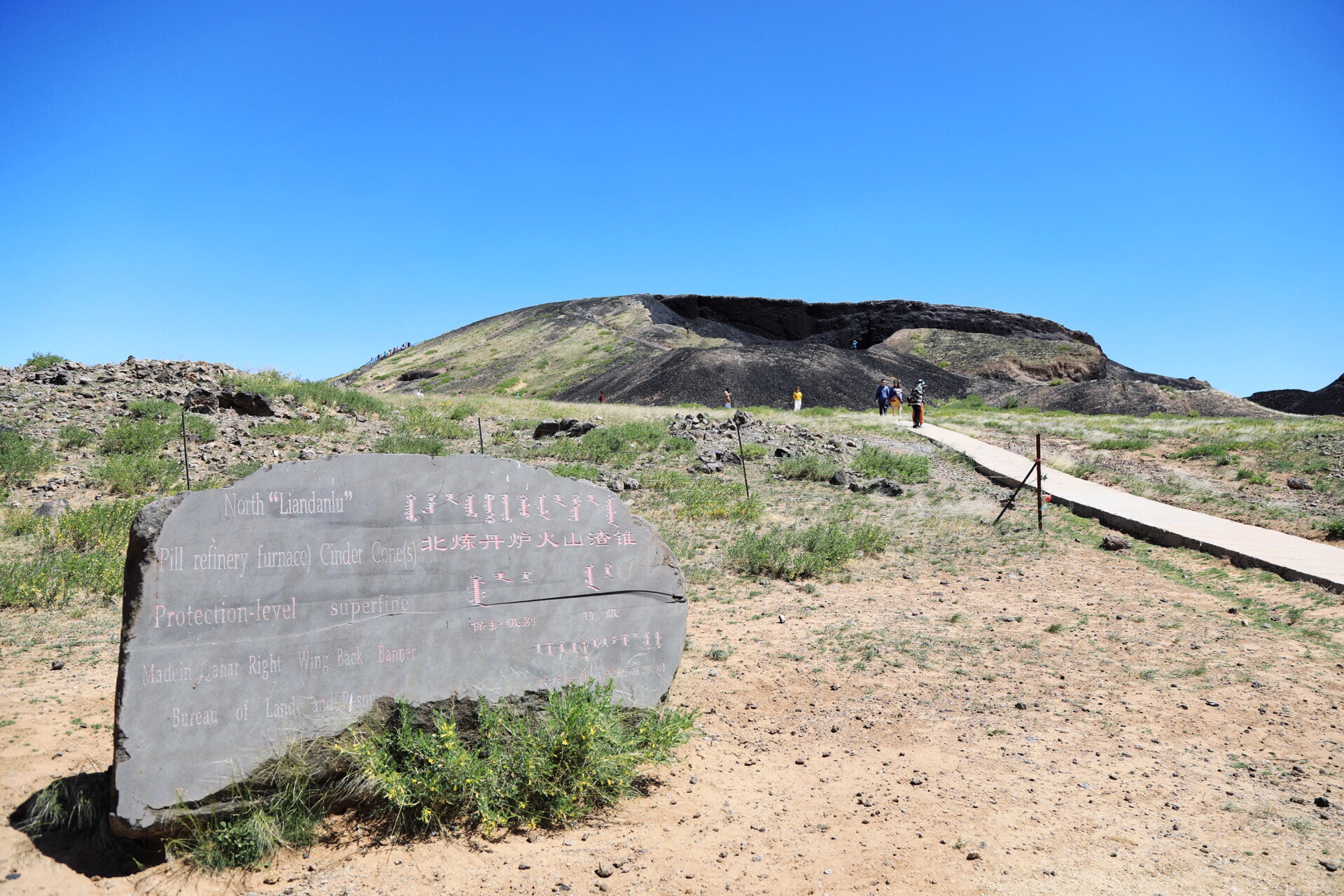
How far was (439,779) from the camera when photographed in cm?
377

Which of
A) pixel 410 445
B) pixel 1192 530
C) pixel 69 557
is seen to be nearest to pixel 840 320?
pixel 410 445

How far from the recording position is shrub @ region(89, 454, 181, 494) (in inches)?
452

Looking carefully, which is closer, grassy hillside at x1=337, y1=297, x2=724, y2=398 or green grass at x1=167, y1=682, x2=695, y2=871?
green grass at x1=167, y1=682, x2=695, y2=871

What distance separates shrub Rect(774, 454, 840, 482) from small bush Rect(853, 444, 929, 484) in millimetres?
751

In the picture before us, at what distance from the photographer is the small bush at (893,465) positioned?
14337 millimetres

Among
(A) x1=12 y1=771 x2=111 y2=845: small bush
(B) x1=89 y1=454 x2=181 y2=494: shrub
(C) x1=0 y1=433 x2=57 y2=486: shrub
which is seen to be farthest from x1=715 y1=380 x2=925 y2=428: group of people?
(A) x1=12 y1=771 x2=111 y2=845: small bush

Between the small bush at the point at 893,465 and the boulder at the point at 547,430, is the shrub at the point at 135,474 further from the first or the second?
the small bush at the point at 893,465

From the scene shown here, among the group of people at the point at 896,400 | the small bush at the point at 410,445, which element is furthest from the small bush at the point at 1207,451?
the small bush at the point at 410,445

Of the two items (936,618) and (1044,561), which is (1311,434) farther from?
(936,618)

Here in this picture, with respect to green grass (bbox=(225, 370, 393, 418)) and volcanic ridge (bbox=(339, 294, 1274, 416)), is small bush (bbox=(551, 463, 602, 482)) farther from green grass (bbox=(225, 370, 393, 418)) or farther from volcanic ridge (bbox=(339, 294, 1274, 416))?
volcanic ridge (bbox=(339, 294, 1274, 416))

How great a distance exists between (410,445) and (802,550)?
322 inches

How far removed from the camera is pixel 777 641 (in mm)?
6410

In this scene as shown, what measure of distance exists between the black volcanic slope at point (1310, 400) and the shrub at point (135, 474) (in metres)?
65.5

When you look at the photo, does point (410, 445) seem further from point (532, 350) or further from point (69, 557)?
point (532, 350)
